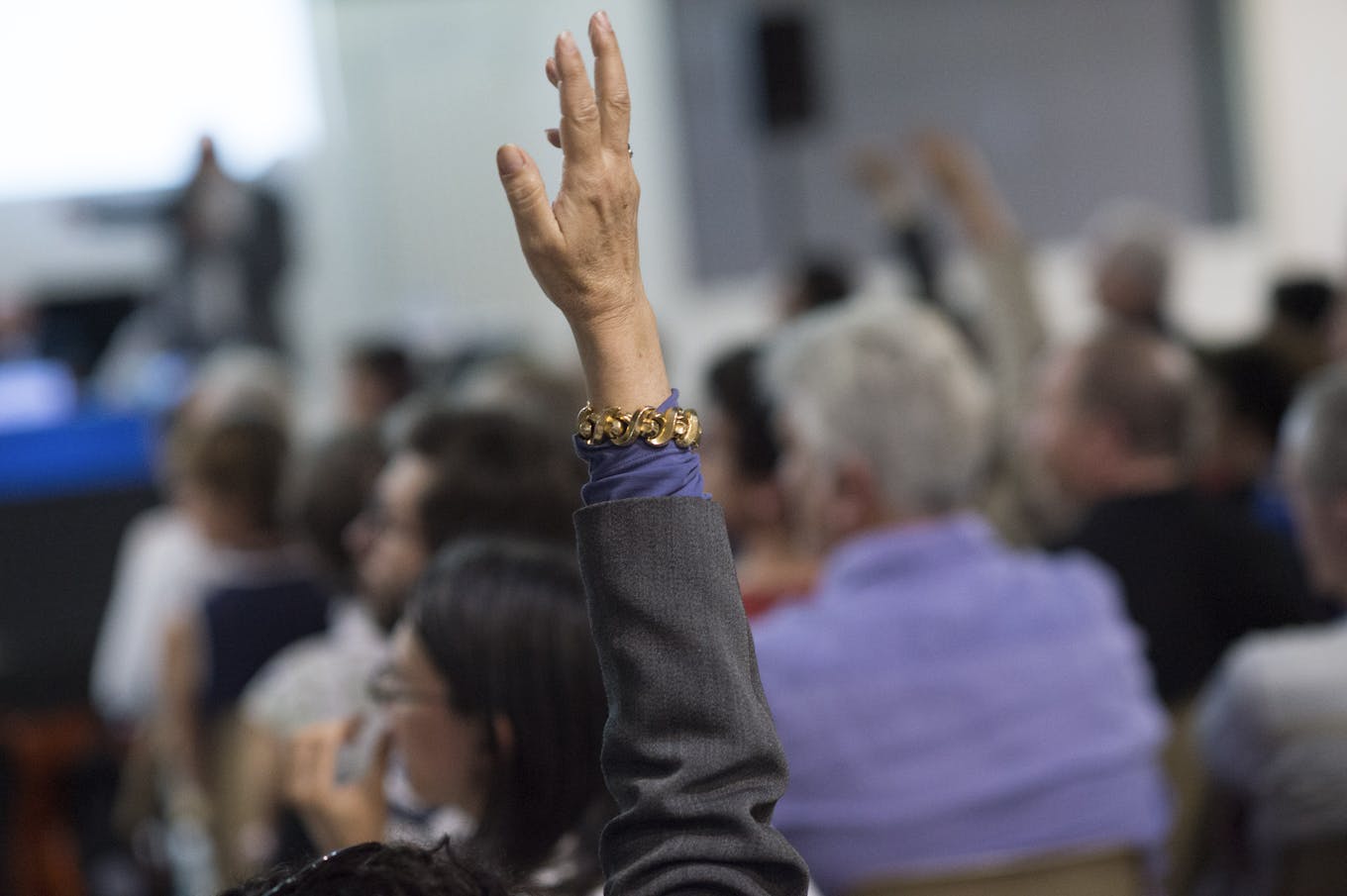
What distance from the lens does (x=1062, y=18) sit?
840cm

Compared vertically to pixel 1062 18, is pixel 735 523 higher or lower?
lower

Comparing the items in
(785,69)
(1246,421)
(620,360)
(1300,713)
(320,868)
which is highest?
(785,69)

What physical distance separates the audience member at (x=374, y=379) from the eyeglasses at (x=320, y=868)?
4045mm

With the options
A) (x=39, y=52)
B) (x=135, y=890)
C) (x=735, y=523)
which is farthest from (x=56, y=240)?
(x=735, y=523)

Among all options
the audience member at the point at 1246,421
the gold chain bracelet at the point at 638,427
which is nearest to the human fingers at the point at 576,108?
the gold chain bracelet at the point at 638,427

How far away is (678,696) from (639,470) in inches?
4.9

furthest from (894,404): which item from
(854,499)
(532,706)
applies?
(532,706)

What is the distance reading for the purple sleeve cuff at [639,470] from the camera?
84 cm

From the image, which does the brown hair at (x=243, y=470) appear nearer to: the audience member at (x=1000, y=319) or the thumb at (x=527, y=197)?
the audience member at (x=1000, y=319)

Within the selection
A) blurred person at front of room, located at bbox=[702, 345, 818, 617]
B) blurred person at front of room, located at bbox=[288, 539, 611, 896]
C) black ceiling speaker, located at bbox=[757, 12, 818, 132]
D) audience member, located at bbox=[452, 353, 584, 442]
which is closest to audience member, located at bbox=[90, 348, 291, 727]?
audience member, located at bbox=[452, 353, 584, 442]

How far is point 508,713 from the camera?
144 cm

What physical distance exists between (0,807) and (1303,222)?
7.16 m

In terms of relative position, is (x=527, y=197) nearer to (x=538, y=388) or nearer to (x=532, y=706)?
(x=532, y=706)

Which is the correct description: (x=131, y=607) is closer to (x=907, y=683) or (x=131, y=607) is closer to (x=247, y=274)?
(x=907, y=683)
